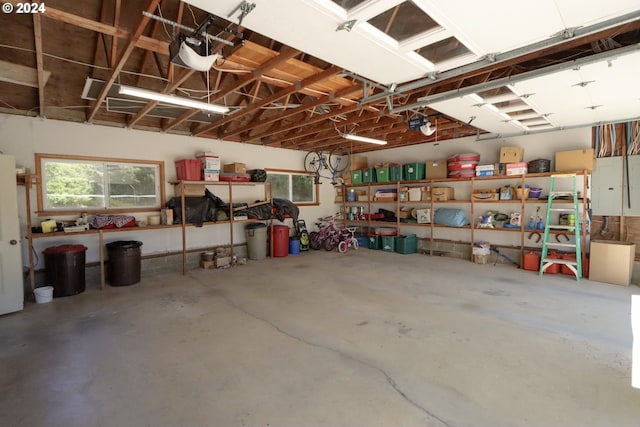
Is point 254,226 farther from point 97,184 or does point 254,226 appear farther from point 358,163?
point 358,163

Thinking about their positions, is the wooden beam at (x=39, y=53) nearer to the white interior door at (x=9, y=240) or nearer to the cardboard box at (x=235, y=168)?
the white interior door at (x=9, y=240)

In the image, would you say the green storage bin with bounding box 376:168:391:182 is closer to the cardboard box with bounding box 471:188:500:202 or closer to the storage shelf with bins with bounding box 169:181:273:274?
the cardboard box with bounding box 471:188:500:202

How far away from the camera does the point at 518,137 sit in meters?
6.21

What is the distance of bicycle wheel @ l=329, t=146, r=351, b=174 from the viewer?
357 inches

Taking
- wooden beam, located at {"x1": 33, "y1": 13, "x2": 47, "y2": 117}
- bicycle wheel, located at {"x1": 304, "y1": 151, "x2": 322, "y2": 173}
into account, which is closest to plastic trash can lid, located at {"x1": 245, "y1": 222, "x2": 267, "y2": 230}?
bicycle wheel, located at {"x1": 304, "y1": 151, "x2": 322, "y2": 173}

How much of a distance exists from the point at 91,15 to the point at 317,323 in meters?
3.80

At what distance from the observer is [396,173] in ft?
25.8

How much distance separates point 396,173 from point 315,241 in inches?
111

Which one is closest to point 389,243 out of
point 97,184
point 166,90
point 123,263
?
point 123,263

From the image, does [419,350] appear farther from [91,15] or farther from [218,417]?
[91,15]

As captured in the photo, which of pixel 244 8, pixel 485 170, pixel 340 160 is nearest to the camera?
pixel 244 8

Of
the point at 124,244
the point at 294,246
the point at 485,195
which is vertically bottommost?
the point at 294,246

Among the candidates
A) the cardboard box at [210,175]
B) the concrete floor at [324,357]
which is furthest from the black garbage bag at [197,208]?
the concrete floor at [324,357]

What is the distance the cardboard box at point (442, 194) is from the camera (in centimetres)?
704
